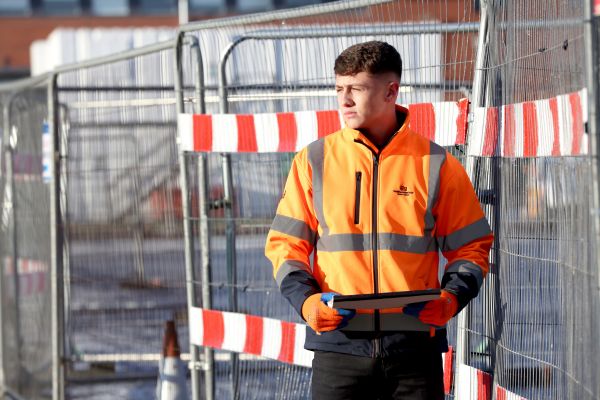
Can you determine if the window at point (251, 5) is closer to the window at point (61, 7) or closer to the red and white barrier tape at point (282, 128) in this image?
the window at point (61, 7)

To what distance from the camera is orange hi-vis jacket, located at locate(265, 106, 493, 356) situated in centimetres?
411

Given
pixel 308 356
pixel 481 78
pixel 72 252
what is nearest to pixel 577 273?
pixel 481 78

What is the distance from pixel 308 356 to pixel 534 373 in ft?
6.04

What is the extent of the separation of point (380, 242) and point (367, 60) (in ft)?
2.12

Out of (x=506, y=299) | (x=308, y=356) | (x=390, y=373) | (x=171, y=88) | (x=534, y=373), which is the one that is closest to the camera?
(x=390, y=373)

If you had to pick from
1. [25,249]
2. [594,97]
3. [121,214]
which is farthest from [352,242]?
[25,249]

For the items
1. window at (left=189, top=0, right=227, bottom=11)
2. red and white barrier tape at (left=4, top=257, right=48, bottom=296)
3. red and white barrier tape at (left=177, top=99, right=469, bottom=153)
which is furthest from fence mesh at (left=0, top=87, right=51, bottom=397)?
window at (left=189, top=0, right=227, bottom=11)

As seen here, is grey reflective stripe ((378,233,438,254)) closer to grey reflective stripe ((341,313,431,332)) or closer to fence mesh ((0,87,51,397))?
grey reflective stripe ((341,313,431,332))

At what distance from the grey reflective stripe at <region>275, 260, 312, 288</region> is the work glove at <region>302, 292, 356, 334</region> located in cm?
17

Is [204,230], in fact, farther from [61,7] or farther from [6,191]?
[61,7]

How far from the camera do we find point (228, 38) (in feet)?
22.7

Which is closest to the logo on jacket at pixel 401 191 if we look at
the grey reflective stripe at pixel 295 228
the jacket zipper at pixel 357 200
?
the jacket zipper at pixel 357 200

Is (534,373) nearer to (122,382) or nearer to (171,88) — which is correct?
(171,88)

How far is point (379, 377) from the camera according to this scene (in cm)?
411
